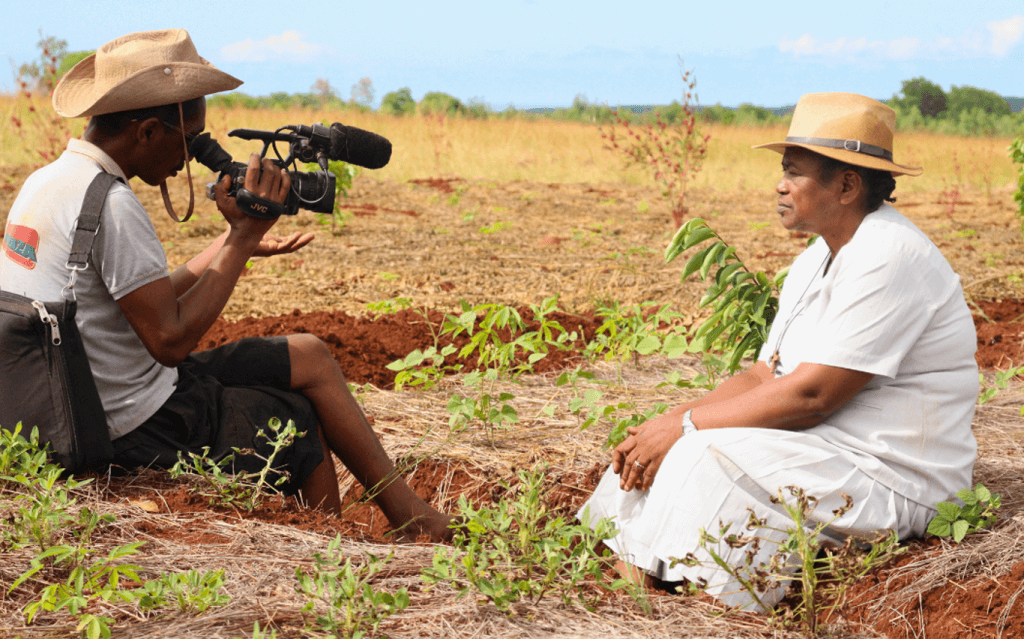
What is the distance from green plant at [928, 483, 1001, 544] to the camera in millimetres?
2293

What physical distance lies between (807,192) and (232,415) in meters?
1.78

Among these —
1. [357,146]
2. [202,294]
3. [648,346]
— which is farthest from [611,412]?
[202,294]

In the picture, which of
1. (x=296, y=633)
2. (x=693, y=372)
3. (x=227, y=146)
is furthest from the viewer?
(x=227, y=146)

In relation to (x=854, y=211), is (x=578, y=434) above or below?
below

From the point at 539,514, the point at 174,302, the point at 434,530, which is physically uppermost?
the point at 174,302

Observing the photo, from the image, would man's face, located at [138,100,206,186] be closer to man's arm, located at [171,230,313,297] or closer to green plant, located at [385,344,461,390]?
man's arm, located at [171,230,313,297]

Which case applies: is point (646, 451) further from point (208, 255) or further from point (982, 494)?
point (208, 255)

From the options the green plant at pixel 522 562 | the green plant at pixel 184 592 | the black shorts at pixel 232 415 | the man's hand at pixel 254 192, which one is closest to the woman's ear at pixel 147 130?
the man's hand at pixel 254 192

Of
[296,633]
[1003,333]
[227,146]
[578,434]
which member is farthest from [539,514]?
[227,146]

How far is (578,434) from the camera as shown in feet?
11.3

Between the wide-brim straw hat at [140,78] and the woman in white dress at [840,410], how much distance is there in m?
1.58

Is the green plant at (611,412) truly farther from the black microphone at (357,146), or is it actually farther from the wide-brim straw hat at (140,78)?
the wide-brim straw hat at (140,78)

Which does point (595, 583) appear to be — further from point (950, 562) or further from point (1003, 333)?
point (1003, 333)

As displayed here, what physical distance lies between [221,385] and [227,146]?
1402cm
